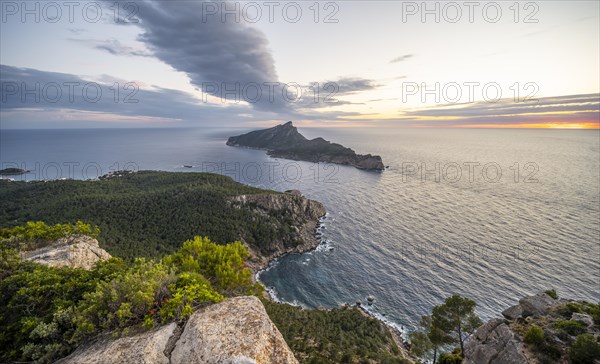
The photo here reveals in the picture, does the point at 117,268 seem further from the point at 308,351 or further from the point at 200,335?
the point at 308,351

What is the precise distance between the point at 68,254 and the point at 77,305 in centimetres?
1226

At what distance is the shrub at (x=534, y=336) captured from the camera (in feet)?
70.8

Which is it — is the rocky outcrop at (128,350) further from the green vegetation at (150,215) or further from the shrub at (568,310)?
the green vegetation at (150,215)

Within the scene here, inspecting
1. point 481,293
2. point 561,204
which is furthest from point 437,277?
point 561,204

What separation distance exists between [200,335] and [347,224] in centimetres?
8203

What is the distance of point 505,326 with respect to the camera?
82.0 feet

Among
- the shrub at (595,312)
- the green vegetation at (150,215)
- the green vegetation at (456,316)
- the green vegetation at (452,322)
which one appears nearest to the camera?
the shrub at (595,312)

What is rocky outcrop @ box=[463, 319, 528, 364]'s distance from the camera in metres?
21.9

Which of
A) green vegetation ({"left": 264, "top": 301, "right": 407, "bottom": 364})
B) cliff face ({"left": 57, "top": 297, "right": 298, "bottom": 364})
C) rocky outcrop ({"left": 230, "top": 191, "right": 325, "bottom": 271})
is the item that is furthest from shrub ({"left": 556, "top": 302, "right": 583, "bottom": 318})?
rocky outcrop ({"left": 230, "top": 191, "right": 325, "bottom": 271})

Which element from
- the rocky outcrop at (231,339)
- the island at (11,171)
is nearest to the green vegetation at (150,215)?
the rocky outcrop at (231,339)

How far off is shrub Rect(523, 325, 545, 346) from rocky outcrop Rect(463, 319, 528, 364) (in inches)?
30.9

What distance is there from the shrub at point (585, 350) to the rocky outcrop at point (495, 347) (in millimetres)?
3230

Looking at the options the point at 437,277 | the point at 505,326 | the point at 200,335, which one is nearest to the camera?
the point at 200,335

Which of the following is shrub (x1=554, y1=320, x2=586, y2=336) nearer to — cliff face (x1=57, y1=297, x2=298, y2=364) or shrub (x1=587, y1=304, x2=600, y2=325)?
shrub (x1=587, y1=304, x2=600, y2=325)
